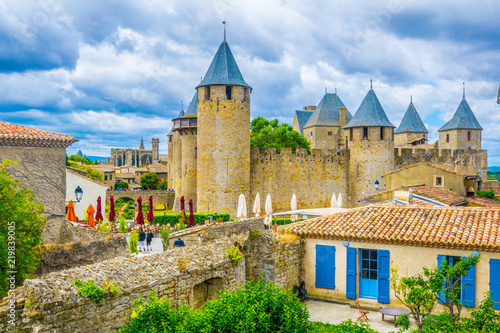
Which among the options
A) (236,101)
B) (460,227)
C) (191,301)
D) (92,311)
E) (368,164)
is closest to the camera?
(92,311)

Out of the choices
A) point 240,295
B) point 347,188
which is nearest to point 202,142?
point 347,188

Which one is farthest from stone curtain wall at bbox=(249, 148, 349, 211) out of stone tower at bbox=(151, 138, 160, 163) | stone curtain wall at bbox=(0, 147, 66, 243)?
stone tower at bbox=(151, 138, 160, 163)

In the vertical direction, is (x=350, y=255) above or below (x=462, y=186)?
below

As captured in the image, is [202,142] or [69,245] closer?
[69,245]

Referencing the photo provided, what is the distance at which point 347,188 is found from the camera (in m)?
36.8

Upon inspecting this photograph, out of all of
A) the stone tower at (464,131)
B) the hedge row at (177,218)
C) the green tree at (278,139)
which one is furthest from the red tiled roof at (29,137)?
the stone tower at (464,131)

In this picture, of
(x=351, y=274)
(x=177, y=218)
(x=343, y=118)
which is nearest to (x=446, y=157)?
(x=343, y=118)

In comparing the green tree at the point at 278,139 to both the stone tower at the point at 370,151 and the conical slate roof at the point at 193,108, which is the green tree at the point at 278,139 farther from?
the stone tower at the point at 370,151

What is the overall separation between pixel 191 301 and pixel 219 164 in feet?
75.3

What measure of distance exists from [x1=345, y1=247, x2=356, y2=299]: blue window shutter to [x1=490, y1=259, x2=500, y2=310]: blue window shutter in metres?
3.58

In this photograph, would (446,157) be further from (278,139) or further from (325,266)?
(325,266)

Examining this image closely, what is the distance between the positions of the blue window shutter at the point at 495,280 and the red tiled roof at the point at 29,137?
13.6 metres

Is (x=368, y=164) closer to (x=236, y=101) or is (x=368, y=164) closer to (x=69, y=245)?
(x=236, y=101)

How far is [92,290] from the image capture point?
7930mm
